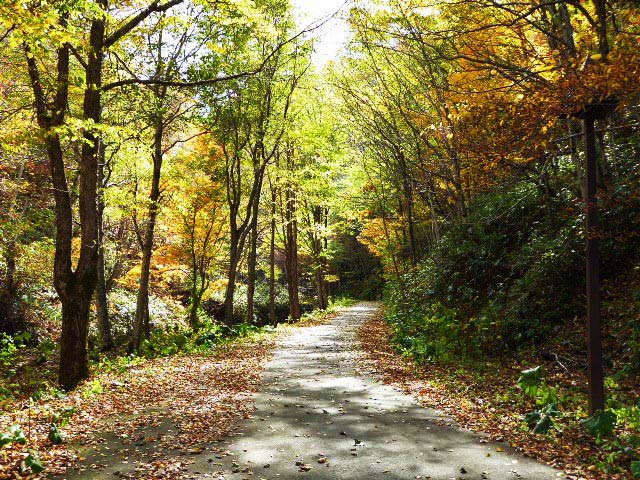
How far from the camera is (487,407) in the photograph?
22.1ft

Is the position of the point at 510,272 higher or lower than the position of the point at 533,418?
higher

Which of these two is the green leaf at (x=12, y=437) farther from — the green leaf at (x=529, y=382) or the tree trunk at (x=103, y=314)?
the tree trunk at (x=103, y=314)

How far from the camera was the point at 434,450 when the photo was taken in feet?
17.3

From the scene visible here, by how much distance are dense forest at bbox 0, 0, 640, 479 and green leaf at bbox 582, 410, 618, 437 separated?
0.8 inches

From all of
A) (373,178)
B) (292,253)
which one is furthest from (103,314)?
(373,178)

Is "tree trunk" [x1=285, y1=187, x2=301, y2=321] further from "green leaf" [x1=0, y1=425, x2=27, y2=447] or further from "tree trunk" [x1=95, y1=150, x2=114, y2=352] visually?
"green leaf" [x1=0, y1=425, x2=27, y2=447]

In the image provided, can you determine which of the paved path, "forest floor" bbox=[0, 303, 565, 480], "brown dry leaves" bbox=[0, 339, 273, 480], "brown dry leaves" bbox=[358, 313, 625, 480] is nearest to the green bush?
"brown dry leaves" bbox=[358, 313, 625, 480]

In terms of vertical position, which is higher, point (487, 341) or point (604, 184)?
point (604, 184)

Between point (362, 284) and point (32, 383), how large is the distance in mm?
44233

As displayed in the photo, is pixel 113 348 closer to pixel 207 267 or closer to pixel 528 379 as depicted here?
pixel 207 267

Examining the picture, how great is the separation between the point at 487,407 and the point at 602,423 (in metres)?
2.08

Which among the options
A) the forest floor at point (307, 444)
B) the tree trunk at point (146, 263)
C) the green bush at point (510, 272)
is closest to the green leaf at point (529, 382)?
the forest floor at point (307, 444)

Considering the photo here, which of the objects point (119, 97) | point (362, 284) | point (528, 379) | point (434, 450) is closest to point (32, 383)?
point (119, 97)

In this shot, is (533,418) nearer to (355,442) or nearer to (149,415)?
(355,442)
